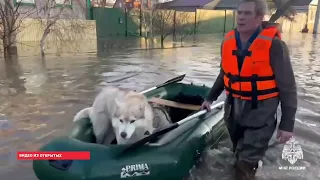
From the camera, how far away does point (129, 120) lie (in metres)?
3.29

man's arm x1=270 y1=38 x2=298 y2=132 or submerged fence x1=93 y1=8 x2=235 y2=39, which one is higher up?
submerged fence x1=93 y1=8 x2=235 y2=39

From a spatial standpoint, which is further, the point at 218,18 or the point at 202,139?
the point at 218,18

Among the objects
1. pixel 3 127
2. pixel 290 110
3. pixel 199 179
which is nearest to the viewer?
pixel 290 110

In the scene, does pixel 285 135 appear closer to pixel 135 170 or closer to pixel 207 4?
pixel 135 170

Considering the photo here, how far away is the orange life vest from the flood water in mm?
1297

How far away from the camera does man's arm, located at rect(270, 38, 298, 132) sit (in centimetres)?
282

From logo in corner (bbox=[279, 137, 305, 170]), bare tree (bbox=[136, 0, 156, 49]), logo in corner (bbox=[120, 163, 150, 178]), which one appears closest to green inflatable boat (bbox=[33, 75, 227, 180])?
logo in corner (bbox=[120, 163, 150, 178])

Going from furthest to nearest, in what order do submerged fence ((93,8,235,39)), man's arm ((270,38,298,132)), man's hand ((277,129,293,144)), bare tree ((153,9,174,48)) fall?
submerged fence ((93,8,235,39)), bare tree ((153,9,174,48)), man's hand ((277,129,293,144)), man's arm ((270,38,298,132))

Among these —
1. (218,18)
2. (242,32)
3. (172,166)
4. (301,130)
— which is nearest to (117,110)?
(172,166)

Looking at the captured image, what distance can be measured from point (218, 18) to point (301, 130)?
97.8 ft

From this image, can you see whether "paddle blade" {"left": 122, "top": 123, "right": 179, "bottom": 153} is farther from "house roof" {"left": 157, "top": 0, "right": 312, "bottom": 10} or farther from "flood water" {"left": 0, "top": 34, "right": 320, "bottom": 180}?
"house roof" {"left": 157, "top": 0, "right": 312, "bottom": 10}

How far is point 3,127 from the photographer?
5.36 meters

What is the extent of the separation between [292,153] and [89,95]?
179 inches

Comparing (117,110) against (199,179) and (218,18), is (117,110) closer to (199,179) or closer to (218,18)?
(199,179)
